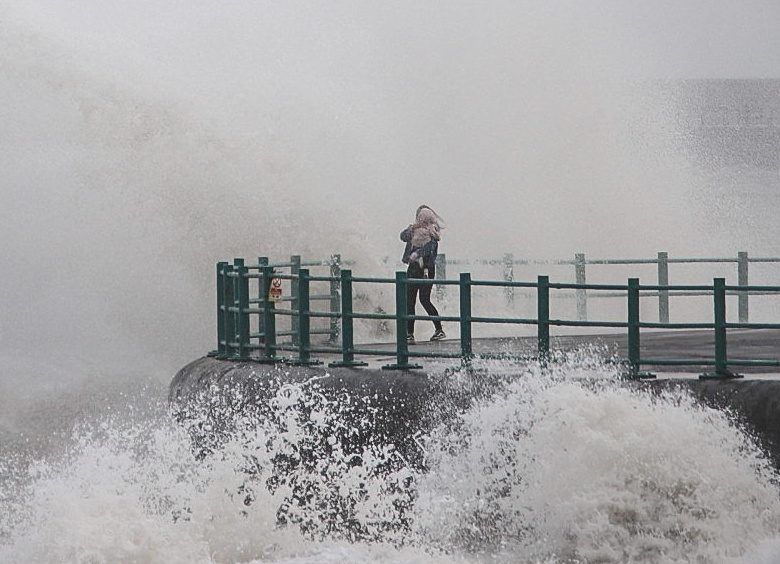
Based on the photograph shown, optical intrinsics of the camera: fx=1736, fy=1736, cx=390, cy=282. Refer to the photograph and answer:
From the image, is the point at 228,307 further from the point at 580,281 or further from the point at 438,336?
the point at 580,281

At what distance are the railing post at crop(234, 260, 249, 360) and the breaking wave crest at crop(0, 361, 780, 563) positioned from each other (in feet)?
2.40

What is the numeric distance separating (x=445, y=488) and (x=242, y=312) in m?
3.34

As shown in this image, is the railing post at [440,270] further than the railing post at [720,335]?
Yes

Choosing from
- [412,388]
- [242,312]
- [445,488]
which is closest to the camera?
[445,488]

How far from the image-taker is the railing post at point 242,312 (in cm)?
1534

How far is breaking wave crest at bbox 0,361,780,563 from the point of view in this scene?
11.5 m

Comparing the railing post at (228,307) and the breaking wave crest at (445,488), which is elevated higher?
the railing post at (228,307)

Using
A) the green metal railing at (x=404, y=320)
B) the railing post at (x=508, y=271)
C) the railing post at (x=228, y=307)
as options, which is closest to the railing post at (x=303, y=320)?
the green metal railing at (x=404, y=320)

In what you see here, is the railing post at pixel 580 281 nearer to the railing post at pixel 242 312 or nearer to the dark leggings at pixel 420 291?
the dark leggings at pixel 420 291

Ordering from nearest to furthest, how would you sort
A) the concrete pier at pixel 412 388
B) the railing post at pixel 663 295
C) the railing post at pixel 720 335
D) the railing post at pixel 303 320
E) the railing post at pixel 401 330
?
1. the concrete pier at pixel 412 388
2. the railing post at pixel 720 335
3. the railing post at pixel 401 330
4. the railing post at pixel 303 320
5. the railing post at pixel 663 295

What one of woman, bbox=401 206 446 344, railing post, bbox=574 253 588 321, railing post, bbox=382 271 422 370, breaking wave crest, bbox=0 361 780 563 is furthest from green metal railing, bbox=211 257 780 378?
railing post, bbox=574 253 588 321

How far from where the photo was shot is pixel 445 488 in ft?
41.8

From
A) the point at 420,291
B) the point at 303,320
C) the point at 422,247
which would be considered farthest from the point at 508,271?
the point at 303,320

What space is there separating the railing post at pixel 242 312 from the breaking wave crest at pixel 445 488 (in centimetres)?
73
